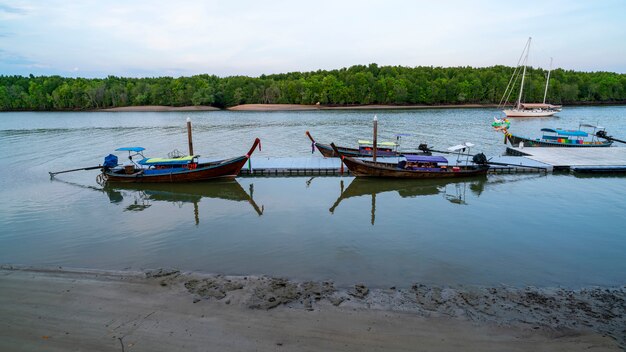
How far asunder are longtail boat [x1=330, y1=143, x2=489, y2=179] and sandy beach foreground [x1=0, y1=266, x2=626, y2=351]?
1437 cm

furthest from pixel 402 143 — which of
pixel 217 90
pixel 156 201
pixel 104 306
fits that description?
pixel 217 90

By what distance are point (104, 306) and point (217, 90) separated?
121 meters

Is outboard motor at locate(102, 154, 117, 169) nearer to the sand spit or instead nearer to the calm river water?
the calm river water

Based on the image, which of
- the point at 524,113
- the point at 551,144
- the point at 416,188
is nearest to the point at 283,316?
the point at 416,188

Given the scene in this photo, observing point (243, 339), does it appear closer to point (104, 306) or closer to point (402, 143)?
point (104, 306)

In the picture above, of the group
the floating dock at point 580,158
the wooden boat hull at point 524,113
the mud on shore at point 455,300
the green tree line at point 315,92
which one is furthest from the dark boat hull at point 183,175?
the green tree line at point 315,92

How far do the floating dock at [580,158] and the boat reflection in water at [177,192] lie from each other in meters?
21.7

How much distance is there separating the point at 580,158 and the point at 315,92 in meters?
95.7

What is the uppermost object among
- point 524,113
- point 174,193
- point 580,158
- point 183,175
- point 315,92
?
point 315,92

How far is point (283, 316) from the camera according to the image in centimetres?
971

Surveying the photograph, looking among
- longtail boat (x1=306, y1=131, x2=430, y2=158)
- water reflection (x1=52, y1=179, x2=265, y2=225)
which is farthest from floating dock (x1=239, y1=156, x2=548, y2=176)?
longtail boat (x1=306, y1=131, x2=430, y2=158)

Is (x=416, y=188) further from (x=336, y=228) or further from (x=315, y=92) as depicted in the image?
(x=315, y=92)

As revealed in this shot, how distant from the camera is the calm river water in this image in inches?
511

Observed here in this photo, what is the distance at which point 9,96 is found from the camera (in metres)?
119
